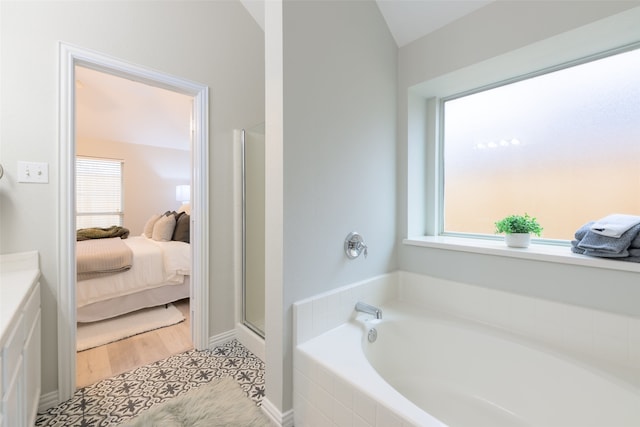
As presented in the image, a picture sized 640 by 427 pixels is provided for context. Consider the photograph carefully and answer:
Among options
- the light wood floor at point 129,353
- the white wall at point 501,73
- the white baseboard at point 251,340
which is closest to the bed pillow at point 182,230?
the light wood floor at point 129,353

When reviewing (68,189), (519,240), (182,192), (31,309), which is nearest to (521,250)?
(519,240)

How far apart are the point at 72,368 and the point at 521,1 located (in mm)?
3183

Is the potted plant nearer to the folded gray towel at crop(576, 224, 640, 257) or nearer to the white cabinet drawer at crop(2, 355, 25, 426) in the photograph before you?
the folded gray towel at crop(576, 224, 640, 257)

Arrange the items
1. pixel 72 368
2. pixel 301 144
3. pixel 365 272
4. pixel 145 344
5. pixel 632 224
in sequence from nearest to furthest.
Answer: pixel 632 224 → pixel 301 144 → pixel 72 368 → pixel 365 272 → pixel 145 344

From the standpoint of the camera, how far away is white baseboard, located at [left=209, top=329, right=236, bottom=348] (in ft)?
6.87

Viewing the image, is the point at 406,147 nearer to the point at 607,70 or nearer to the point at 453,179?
the point at 453,179

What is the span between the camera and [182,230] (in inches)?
133

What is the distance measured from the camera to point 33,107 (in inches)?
56.1

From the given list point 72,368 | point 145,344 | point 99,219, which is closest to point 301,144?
point 72,368

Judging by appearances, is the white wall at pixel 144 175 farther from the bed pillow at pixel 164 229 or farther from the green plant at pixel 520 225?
the green plant at pixel 520 225

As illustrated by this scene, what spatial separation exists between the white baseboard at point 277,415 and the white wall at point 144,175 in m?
4.41

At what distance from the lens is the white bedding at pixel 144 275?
2.47m

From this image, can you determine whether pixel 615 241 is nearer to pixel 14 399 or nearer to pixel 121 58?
pixel 14 399

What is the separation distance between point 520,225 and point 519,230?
0.03 meters
